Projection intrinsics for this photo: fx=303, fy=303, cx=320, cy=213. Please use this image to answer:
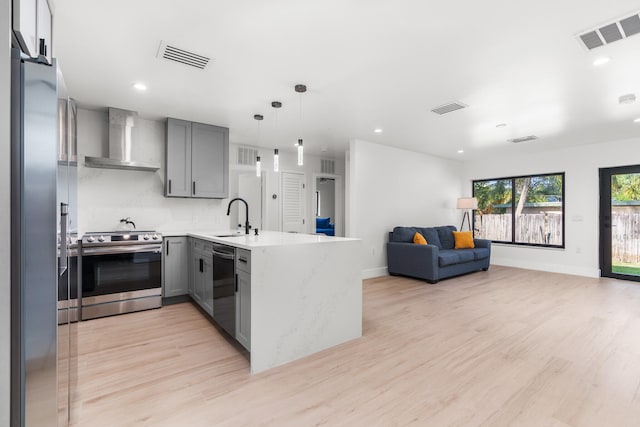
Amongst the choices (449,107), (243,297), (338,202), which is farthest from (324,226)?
(243,297)

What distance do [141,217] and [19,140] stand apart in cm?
368

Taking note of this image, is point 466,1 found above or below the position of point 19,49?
above

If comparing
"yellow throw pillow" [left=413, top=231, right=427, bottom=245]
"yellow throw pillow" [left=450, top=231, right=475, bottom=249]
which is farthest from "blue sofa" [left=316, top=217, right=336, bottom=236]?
"yellow throw pillow" [left=450, top=231, right=475, bottom=249]

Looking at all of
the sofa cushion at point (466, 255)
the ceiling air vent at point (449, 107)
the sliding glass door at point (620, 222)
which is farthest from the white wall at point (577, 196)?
the ceiling air vent at point (449, 107)

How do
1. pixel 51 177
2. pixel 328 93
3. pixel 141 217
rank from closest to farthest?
pixel 51 177 < pixel 328 93 < pixel 141 217

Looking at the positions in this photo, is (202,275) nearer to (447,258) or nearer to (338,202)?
(447,258)

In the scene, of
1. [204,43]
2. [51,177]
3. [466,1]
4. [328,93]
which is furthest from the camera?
[328,93]

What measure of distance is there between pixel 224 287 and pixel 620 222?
685cm

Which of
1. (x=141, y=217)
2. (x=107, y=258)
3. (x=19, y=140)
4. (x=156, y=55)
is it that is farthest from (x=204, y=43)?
(x=141, y=217)

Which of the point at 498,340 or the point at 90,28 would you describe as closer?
the point at 90,28

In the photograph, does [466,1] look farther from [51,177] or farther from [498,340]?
[498,340]

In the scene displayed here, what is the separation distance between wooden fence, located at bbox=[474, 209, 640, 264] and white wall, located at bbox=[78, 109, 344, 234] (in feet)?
20.1

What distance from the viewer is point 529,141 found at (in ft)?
18.0

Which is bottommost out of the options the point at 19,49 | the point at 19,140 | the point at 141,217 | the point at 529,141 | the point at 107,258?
the point at 107,258
